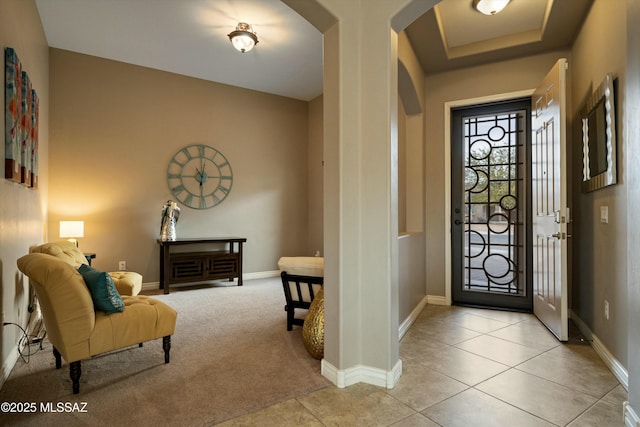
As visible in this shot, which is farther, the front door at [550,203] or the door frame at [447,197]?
the door frame at [447,197]

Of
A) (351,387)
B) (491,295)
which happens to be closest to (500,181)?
(491,295)

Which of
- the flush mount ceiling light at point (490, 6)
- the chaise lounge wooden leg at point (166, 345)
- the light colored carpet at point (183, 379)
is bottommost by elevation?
the light colored carpet at point (183, 379)

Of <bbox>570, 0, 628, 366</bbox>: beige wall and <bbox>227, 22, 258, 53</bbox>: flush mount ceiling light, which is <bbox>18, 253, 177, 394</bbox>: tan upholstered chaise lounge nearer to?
<bbox>227, 22, 258, 53</bbox>: flush mount ceiling light

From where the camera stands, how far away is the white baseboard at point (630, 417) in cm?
164

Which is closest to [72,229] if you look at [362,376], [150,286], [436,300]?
[150,286]

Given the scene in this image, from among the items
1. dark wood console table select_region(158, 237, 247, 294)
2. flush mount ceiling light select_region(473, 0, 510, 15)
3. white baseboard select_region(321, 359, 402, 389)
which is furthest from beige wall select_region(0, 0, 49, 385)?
flush mount ceiling light select_region(473, 0, 510, 15)

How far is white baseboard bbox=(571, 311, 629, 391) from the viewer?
7.35ft

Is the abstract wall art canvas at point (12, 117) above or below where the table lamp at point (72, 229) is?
above

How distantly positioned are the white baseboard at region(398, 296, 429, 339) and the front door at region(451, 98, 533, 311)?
0.44m

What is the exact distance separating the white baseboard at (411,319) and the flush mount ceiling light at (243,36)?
3.47m

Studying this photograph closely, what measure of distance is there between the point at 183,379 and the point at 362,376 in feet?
3.78

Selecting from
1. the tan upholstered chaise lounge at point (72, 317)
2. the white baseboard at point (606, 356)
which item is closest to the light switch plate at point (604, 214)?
the white baseboard at point (606, 356)

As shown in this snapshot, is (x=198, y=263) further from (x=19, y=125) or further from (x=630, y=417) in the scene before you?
(x=630, y=417)

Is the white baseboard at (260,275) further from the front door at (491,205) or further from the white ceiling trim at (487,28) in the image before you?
the white ceiling trim at (487,28)
